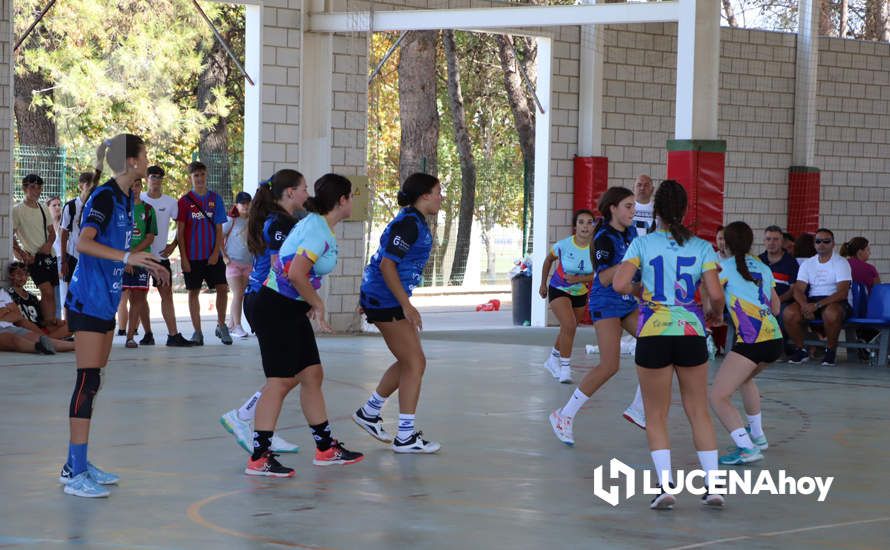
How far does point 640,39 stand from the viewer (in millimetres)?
20234

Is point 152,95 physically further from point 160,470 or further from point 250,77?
point 160,470

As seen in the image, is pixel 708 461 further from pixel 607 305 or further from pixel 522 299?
pixel 522 299

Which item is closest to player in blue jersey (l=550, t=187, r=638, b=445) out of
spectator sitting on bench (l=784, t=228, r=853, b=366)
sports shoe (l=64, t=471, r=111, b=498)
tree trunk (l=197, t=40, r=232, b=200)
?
sports shoe (l=64, t=471, r=111, b=498)

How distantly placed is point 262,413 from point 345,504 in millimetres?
917

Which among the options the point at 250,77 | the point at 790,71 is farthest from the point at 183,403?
the point at 790,71

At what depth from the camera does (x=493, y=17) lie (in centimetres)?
1562

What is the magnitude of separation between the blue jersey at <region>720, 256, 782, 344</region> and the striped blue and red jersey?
808 cm

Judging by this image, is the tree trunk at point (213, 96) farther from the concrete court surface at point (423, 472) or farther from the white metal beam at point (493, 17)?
the concrete court surface at point (423, 472)

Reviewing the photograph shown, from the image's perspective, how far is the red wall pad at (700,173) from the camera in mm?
14414

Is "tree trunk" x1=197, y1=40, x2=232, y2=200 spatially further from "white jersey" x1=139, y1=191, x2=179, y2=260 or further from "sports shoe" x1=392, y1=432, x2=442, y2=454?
"sports shoe" x1=392, y1=432, x2=442, y2=454

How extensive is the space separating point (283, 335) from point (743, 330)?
2698 millimetres

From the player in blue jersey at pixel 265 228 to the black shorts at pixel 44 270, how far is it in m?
7.29

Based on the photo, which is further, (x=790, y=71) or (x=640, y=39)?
(x=790, y=71)

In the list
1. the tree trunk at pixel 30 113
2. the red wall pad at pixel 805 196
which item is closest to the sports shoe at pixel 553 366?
the red wall pad at pixel 805 196
